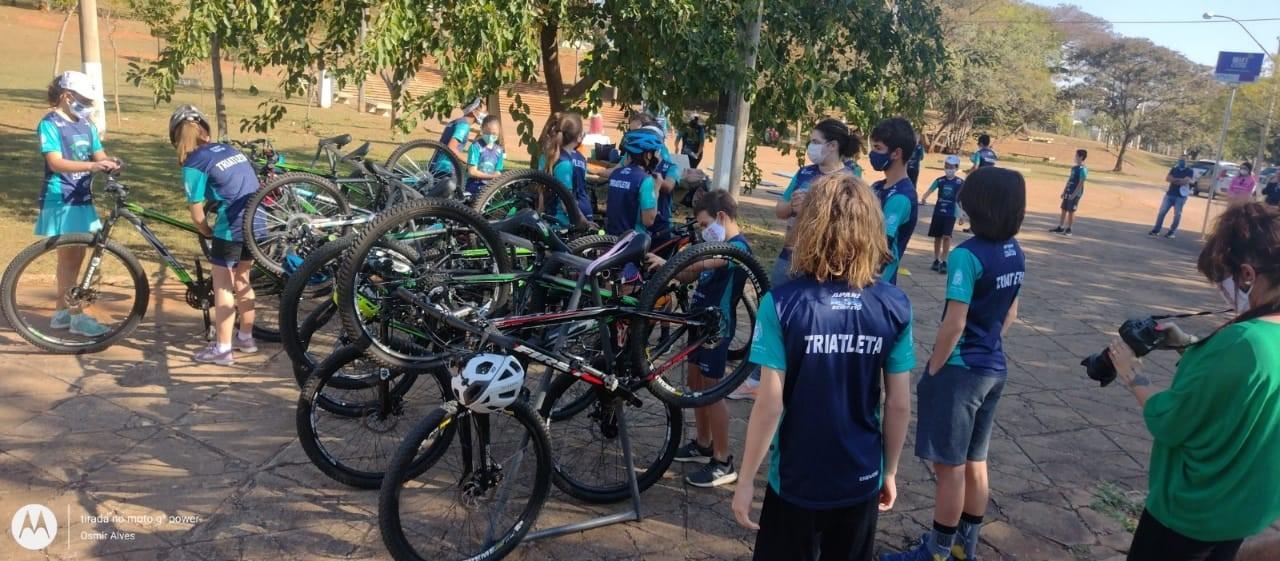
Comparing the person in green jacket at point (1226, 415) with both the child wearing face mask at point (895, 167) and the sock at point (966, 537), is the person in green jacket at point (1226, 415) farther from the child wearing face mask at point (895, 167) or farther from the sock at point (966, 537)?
the child wearing face mask at point (895, 167)

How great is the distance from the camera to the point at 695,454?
16.3ft

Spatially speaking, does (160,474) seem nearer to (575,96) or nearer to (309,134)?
(575,96)

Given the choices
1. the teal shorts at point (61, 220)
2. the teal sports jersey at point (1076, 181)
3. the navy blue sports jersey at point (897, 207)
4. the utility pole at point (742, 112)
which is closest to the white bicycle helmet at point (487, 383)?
the navy blue sports jersey at point (897, 207)

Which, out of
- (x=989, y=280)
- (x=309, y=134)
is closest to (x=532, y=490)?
(x=989, y=280)

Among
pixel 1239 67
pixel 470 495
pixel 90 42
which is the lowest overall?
pixel 470 495

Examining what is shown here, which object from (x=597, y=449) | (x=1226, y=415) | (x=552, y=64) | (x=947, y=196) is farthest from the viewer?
(x=947, y=196)

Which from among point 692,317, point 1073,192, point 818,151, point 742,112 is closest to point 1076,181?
point 1073,192

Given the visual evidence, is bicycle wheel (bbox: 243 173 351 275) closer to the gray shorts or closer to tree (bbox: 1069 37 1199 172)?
the gray shorts

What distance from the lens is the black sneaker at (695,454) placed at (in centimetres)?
496

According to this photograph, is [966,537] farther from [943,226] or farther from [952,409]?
[943,226]

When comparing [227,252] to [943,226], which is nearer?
[227,252]

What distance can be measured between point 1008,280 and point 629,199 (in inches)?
99.7

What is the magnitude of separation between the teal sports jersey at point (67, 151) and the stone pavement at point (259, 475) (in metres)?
0.98

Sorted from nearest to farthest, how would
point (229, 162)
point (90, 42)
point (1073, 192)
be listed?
point (229, 162), point (90, 42), point (1073, 192)
